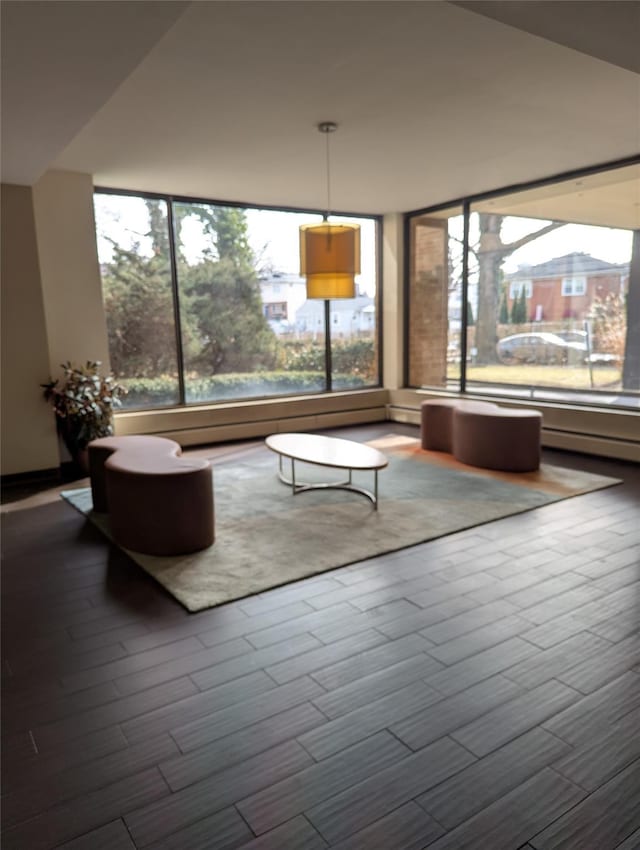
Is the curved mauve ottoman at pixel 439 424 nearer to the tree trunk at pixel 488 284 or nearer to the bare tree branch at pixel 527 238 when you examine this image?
the tree trunk at pixel 488 284

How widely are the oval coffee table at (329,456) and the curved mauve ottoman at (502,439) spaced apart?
1336 mm

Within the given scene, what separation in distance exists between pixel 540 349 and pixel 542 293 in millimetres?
627

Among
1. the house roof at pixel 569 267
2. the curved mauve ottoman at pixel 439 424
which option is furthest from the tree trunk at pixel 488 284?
the curved mauve ottoman at pixel 439 424

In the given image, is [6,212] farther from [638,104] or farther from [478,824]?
[478,824]

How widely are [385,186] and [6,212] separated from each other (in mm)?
3821

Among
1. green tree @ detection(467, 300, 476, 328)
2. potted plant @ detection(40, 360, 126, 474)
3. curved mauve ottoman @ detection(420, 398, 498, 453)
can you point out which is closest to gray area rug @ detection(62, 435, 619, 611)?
curved mauve ottoman @ detection(420, 398, 498, 453)

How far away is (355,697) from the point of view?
2246mm

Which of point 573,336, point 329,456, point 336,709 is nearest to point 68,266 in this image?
point 329,456

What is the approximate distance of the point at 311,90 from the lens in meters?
3.75

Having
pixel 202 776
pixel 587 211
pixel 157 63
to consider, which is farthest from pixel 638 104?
pixel 202 776

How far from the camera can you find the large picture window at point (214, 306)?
6465 mm

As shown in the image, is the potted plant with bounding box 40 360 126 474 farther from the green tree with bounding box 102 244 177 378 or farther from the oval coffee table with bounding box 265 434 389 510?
the oval coffee table with bounding box 265 434 389 510

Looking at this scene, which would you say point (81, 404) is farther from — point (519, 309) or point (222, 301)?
point (519, 309)

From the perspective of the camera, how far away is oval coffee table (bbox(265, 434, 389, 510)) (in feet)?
14.2
